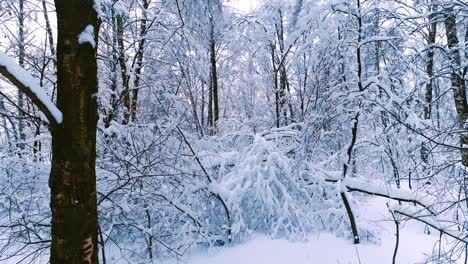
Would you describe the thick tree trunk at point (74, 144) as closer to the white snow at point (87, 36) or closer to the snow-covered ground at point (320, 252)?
the white snow at point (87, 36)

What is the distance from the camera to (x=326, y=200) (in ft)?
21.5

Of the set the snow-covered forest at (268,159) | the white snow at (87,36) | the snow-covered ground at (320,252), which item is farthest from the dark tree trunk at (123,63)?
the white snow at (87,36)

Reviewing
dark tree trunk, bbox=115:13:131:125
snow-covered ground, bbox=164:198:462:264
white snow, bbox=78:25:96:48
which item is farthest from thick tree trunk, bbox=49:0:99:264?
dark tree trunk, bbox=115:13:131:125

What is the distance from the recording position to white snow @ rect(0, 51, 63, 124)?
2147 millimetres

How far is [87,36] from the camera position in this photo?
2.27 m

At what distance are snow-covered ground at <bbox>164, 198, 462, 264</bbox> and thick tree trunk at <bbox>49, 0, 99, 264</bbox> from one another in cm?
330

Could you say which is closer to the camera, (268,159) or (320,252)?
(320,252)

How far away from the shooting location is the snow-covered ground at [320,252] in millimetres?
5105

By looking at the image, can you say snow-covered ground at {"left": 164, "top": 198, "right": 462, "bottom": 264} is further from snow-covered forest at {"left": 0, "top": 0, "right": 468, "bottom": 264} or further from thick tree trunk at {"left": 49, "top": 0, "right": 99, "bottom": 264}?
thick tree trunk at {"left": 49, "top": 0, "right": 99, "bottom": 264}

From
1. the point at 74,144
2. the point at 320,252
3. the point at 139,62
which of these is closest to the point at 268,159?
the point at 320,252

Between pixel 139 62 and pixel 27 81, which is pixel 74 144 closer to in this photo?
pixel 27 81

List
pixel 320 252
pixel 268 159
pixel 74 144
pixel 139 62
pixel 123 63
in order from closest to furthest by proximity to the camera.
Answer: pixel 74 144
pixel 320 252
pixel 268 159
pixel 123 63
pixel 139 62

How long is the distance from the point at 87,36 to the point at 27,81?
449mm

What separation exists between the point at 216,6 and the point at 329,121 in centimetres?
313
